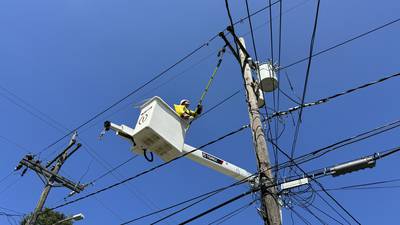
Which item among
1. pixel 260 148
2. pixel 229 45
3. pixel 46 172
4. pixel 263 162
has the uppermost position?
pixel 46 172

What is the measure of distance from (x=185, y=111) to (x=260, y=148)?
1615 mm

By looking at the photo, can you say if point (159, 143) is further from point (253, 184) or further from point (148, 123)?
point (253, 184)

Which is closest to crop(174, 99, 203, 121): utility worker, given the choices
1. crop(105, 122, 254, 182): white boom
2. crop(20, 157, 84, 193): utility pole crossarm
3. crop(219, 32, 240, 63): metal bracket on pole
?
crop(105, 122, 254, 182): white boom

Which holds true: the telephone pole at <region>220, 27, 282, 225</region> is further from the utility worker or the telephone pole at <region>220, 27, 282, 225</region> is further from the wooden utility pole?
the utility worker

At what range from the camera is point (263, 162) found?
5988 mm

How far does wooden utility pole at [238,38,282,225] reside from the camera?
17.6ft

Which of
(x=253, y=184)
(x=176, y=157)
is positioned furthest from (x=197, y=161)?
(x=253, y=184)

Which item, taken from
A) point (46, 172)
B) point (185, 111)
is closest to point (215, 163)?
point (185, 111)

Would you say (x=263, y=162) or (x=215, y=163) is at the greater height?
(x=215, y=163)

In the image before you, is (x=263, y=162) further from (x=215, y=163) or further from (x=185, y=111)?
(x=185, y=111)

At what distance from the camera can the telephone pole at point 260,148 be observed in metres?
5.41

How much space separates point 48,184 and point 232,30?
9755 mm

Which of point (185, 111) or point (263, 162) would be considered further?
point (185, 111)

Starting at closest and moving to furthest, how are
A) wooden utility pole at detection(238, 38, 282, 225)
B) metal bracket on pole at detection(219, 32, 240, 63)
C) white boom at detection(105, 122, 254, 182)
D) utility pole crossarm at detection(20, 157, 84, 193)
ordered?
wooden utility pole at detection(238, 38, 282, 225) < white boom at detection(105, 122, 254, 182) < metal bracket on pole at detection(219, 32, 240, 63) < utility pole crossarm at detection(20, 157, 84, 193)
